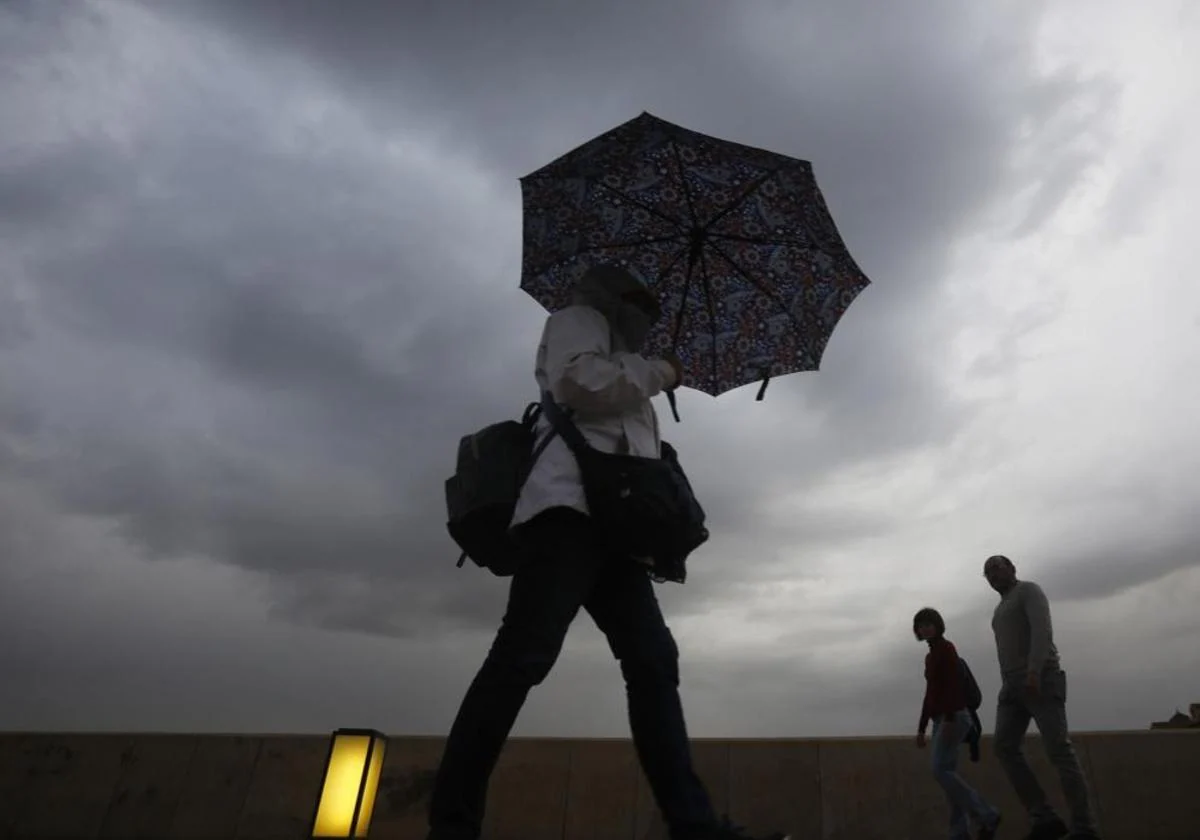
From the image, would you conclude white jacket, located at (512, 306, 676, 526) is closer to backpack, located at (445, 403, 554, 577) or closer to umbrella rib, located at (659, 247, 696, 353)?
backpack, located at (445, 403, 554, 577)

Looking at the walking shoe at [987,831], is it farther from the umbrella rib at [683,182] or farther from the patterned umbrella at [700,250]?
the umbrella rib at [683,182]

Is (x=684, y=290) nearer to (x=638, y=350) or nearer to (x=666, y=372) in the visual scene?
(x=638, y=350)

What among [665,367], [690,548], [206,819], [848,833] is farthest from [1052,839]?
[206,819]

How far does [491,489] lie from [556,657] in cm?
50

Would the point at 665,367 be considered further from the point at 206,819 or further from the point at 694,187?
the point at 206,819

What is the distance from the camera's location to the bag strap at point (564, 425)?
6.69 feet

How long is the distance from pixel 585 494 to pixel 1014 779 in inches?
157

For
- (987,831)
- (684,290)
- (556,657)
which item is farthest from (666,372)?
(987,831)

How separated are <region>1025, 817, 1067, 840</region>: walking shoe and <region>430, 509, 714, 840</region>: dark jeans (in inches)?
136

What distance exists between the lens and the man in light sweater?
4.09m

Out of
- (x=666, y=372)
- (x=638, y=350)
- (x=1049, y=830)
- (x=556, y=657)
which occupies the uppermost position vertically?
(x=638, y=350)

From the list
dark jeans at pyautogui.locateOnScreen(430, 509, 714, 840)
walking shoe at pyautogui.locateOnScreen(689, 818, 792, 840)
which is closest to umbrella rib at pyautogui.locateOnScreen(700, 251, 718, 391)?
dark jeans at pyautogui.locateOnScreen(430, 509, 714, 840)

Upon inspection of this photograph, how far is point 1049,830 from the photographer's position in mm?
4141

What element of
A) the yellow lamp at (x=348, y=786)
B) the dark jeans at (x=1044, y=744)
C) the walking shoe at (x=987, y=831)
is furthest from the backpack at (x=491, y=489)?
the walking shoe at (x=987, y=831)
